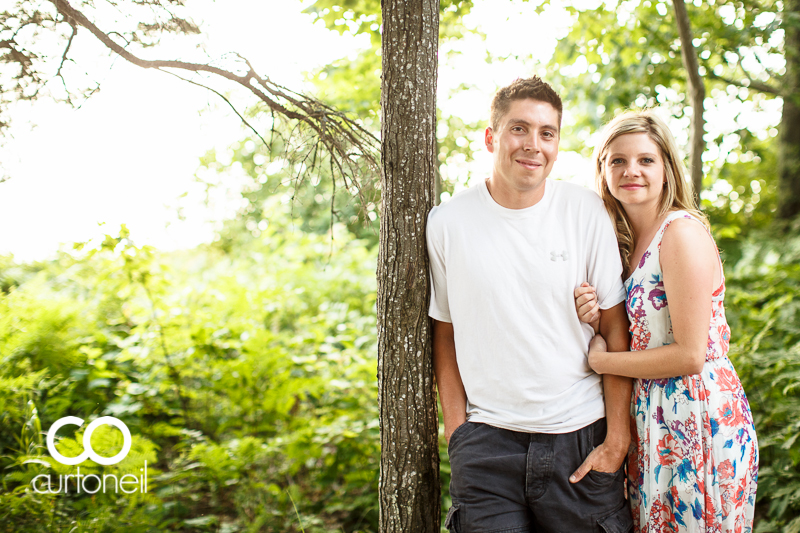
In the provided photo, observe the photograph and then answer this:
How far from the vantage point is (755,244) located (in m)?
6.38

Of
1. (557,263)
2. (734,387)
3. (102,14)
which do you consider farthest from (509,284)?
(102,14)

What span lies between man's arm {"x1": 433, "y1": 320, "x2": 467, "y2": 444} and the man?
0.02m

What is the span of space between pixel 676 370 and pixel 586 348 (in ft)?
1.01

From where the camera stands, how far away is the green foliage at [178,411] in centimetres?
269

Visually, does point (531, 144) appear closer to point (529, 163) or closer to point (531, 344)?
point (529, 163)

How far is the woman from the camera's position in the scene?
1676 mm

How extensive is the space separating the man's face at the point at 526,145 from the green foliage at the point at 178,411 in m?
2.08

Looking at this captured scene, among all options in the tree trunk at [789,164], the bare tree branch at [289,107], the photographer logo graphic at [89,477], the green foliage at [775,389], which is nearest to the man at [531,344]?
the bare tree branch at [289,107]

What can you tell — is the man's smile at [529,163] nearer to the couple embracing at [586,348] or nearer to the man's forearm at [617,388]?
the couple embracing at [586,348]

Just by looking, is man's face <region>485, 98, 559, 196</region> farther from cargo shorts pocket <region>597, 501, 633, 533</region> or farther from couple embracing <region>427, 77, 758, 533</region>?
cargo shorts pocket <region>597, 501, 633, 533</region>

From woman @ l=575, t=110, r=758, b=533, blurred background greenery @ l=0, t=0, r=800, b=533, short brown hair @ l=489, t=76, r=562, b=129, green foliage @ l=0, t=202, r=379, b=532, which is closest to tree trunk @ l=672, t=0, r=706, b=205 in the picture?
blurred background greenery @ l=0, t=0, r=800, b=533

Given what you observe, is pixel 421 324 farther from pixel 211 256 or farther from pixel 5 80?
pixel 211 256

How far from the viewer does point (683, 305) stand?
5.43 feet

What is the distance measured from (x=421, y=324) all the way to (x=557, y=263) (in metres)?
0.59
